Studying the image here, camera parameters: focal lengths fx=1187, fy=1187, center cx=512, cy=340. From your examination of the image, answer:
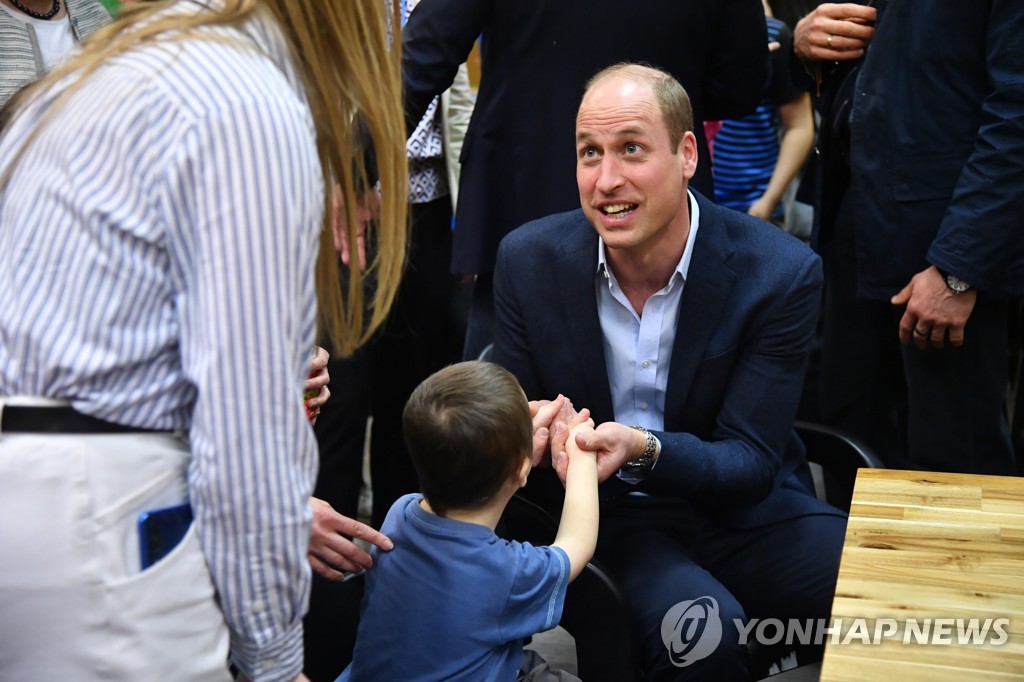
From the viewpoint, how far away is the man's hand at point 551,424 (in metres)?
2.19

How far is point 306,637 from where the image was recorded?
2.08m

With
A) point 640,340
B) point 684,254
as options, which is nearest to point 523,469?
point 640,340

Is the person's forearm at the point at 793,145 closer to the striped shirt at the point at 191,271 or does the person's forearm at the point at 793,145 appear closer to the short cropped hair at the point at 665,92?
the short cropped hair at the point at 665,92

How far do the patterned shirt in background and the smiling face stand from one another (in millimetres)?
956

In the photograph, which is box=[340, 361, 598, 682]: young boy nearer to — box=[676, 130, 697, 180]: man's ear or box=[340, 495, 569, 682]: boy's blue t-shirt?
box=[340, 495, 569, 682]: boy's blue t-shirt

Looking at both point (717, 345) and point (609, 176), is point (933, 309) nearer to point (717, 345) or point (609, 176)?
point (717, 345)

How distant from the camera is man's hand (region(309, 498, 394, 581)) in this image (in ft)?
6.38

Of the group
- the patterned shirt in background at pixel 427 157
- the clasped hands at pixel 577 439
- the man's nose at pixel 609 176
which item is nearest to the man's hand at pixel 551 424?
the clasped hands at pixel 577 439

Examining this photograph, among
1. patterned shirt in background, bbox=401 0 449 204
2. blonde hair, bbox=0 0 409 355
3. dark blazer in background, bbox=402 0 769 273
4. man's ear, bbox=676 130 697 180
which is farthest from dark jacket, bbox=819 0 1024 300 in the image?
blonde hair, bbox=0 0 409 355

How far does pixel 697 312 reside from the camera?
238 cm

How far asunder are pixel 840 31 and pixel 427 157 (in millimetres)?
1145

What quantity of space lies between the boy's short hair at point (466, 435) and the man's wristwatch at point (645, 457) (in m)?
0.35
